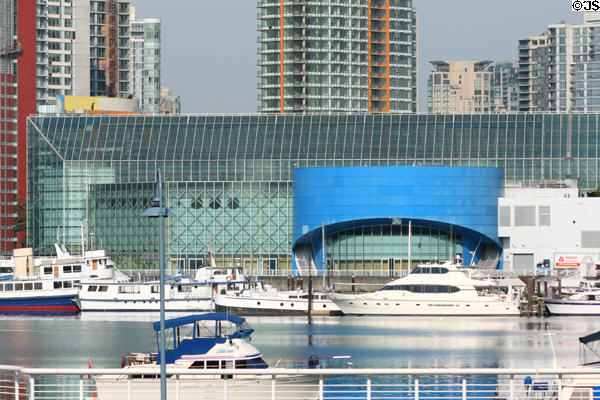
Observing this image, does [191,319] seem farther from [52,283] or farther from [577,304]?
[52,283]

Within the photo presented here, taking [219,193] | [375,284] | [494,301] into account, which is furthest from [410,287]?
[219,193]

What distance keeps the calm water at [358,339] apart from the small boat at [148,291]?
3.62m

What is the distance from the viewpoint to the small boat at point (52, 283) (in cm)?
12688

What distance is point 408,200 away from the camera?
143m

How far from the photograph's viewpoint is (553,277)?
13262 cm

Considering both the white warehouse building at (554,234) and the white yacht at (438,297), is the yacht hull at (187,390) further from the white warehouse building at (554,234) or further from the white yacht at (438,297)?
the white warehouse building at (554,234)

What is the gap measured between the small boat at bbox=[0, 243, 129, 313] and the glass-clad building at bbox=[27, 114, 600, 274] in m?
17.6

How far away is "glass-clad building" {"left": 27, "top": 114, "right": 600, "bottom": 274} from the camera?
486 feet

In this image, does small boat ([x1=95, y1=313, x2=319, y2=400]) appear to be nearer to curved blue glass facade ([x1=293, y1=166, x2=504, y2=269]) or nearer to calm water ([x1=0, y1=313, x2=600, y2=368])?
calm water ([x1=0, y1=313, x2=600, y2=368])

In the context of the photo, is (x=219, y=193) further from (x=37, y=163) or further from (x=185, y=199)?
(x=37, y=163)

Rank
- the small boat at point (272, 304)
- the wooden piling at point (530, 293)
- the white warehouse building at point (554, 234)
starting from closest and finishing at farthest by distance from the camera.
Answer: the wooden piling at point (530, 293) → the small boat at point (272, 304) → the white warehouse building at point (554, 234)

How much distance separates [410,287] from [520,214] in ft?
108

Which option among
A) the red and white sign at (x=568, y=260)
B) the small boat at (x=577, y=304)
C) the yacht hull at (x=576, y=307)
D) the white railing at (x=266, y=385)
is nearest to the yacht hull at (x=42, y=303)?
the small boat at (x=577, y=304)

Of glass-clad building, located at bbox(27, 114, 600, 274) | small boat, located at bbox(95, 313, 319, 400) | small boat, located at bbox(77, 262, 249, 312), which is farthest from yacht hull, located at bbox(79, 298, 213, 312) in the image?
small boat, located at bbox(95, 313, 319, 400)
